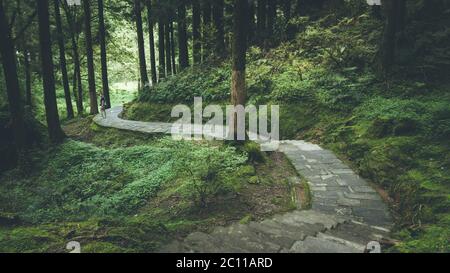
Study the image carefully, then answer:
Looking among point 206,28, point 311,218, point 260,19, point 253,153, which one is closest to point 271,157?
point 253,153

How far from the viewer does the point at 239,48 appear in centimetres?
916

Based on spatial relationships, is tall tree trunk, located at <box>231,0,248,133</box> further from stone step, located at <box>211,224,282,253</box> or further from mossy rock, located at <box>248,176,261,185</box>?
stone step, located at <box>211,224,282,253</box>

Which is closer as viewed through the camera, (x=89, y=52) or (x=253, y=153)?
(x=253, y=153)

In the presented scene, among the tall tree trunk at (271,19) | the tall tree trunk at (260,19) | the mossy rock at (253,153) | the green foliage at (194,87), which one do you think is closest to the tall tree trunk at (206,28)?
the green foliage at (194,87)

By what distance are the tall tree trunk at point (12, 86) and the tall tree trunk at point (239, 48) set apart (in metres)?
9.17

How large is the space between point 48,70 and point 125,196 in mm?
8131

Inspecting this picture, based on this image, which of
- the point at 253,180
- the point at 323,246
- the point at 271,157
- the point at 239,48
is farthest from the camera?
the point at 271,157

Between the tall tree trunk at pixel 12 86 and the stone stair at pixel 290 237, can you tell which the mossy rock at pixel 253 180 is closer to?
the stone stair at pixel 290 237

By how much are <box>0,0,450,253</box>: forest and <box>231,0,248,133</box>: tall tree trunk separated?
29 millimetres

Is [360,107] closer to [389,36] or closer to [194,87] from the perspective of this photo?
[389,36]

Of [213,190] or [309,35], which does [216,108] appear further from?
[213,190]

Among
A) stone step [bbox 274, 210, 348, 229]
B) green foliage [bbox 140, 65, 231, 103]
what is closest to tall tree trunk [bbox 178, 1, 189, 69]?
green foliage [bbox 140, 65, 231, 103]

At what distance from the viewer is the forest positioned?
5.90 metres
